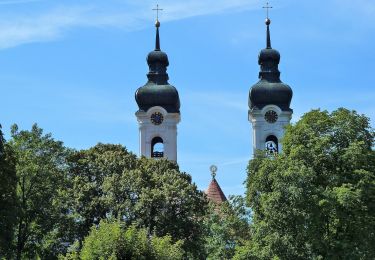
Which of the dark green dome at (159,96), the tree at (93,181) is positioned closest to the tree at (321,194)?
the tree at (93,181)

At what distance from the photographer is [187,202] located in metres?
54.6

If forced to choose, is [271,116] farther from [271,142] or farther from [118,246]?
[118,246]

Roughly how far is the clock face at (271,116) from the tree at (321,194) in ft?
162

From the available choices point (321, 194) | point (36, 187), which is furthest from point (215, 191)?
point (321, 194)

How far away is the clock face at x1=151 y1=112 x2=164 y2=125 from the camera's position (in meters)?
90.9

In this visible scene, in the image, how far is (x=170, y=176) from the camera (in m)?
55.8

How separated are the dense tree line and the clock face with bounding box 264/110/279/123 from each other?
3358 centimetres

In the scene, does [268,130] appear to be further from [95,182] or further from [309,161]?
[309,161]

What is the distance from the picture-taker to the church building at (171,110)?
90250 millimetres

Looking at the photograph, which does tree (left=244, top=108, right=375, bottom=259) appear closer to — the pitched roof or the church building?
the pitched roof

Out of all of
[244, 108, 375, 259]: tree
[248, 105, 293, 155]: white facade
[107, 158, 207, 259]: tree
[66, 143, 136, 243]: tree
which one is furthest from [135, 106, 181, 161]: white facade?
[244, 108, 375, 259]: tree

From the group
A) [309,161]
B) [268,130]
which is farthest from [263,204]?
[268,130]

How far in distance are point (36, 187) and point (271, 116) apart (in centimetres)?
4636

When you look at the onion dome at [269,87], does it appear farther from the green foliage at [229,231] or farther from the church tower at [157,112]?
the green foliage at [229,231]
